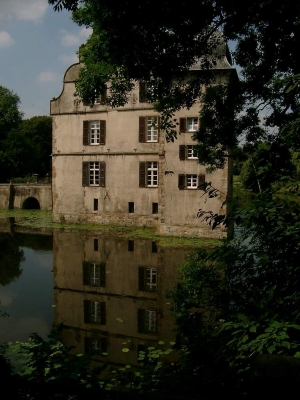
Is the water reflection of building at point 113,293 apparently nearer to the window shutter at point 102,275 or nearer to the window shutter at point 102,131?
the window shutter at point 102,275

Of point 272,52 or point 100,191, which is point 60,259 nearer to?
point 100,191

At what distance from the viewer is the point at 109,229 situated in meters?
23.8

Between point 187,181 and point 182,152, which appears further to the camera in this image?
point 187,181

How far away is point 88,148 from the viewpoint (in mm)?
25422

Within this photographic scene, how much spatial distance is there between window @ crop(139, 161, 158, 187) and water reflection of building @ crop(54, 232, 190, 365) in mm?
4743

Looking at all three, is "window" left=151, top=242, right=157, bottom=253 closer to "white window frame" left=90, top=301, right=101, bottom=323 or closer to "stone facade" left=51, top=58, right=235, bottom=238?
"stone facade" left=51, top=58, right=235, bottom=238

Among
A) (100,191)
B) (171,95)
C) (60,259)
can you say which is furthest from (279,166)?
(100,191)

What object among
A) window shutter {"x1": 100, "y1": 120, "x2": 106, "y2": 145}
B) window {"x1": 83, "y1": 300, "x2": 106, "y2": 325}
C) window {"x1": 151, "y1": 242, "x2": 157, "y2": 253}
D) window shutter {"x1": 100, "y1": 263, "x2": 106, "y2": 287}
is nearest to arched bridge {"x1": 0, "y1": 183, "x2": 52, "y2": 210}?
window shutter {"x1": 100, "y1": 120, "x2": 106, "y2": 145}

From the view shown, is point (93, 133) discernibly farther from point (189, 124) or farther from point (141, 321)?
point (141, 321)

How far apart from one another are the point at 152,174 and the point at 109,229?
4.30 m

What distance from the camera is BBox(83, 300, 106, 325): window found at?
10531mm

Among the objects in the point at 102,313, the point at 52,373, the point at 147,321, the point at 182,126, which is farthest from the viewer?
the point at 182,126

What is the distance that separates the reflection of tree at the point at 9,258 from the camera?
1456cm

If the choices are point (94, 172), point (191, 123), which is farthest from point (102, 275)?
point (94, 172)
